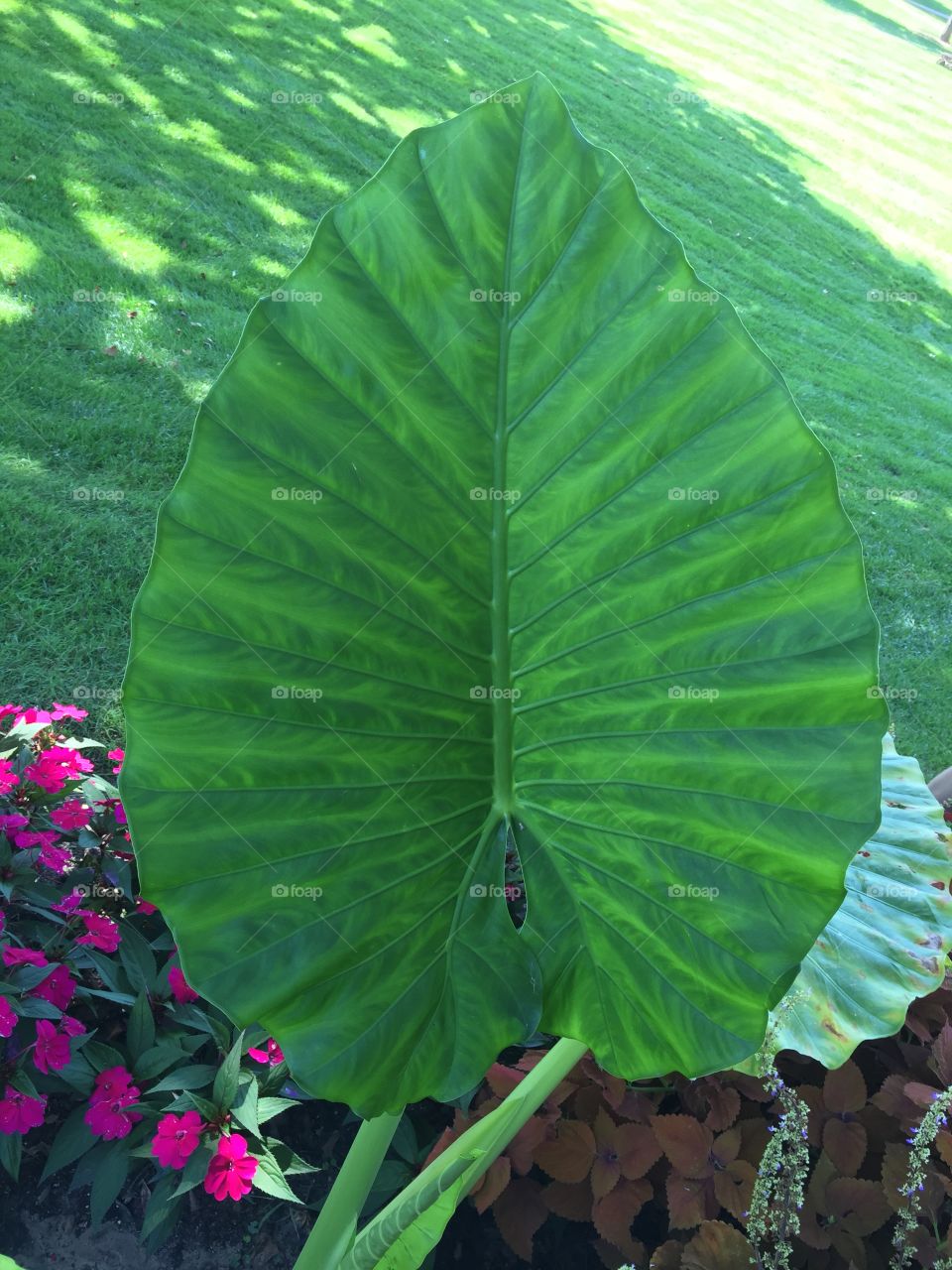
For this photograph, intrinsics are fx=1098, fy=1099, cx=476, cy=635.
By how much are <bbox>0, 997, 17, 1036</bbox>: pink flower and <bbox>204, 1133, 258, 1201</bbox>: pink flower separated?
30 cm

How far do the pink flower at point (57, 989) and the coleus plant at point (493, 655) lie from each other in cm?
69

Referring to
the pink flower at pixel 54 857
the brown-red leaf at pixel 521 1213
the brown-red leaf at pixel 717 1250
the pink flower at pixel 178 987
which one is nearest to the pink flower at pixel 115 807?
the pink flower at pixel 54 857

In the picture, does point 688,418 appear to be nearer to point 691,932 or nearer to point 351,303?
point 351,303

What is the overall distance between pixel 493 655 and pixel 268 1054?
0.84 meters

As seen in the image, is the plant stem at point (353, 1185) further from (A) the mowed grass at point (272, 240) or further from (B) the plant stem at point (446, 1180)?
(A) the mowed grass at point (272, 240)

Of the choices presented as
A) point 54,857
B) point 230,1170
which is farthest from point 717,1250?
point 54,857

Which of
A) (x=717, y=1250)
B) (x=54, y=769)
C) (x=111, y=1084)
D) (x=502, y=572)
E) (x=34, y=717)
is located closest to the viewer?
(x=502, y=572)

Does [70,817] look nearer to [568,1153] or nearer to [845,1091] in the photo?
[568,1153]

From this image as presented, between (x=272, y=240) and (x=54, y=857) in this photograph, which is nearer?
(x=54, y=857)

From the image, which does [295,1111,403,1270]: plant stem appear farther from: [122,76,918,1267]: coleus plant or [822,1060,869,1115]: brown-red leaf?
[822,1060,869,1115]: brown-red leaf

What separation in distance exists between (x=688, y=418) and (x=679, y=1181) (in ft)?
3.25

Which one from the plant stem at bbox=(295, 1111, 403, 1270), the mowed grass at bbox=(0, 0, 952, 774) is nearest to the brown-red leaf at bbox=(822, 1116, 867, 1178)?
the plant stem at bbox=(295, 1111, 403, 1270)

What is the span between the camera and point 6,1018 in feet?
4.43

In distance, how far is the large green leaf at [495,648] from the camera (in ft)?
2.72
